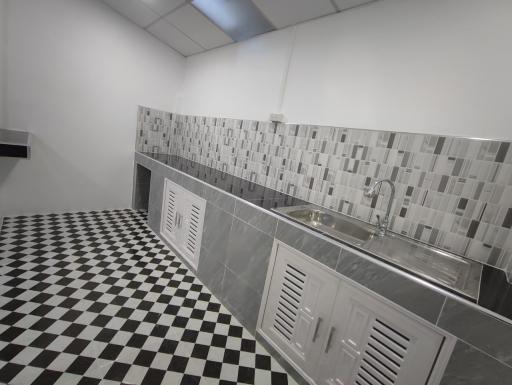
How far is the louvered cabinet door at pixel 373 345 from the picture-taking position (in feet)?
3.14

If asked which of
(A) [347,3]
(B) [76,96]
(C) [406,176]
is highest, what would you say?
(A) [347,3]

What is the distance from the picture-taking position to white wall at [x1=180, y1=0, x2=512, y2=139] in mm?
1237

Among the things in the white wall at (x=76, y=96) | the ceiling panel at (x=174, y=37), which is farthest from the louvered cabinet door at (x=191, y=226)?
the ceiling panel at (x=174, y=37)

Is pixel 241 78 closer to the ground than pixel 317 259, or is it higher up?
higher up

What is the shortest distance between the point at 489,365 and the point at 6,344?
83.7 inches

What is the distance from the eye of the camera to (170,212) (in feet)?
8.67

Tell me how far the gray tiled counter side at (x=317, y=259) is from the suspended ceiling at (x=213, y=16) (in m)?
1.45

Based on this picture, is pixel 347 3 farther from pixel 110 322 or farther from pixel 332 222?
pixel 110 322

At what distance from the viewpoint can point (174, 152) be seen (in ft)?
12.5

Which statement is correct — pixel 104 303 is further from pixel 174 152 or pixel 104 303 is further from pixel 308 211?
pixel 174 152

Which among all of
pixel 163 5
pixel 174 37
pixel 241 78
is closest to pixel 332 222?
pixel 241 78

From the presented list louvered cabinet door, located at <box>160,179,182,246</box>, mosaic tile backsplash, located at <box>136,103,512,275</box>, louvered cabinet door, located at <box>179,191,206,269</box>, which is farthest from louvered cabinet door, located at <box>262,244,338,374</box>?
louvered cabinet door, located at <box>160,179,182,246</box>

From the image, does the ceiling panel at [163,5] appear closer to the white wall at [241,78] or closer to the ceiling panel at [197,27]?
the ceiling panel at [197,27]

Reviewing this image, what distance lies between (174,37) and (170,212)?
7.02 feet
